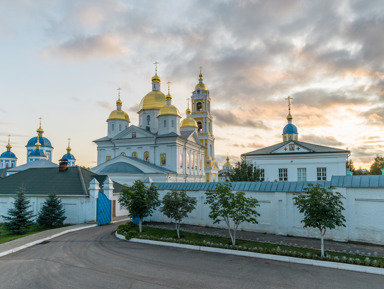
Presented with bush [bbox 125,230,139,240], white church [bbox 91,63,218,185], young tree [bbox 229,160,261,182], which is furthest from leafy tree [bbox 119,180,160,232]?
white church [bbox 91,63,218,185]

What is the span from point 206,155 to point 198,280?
55.9 m

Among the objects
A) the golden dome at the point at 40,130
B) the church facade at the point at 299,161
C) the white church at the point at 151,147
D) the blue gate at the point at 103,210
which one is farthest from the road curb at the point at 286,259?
the golden dome at the point at 40,130

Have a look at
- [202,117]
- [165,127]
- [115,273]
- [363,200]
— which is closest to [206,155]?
[202,117]

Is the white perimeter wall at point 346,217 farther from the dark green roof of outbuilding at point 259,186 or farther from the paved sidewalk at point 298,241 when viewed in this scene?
the paved sidewalk at point 298,241

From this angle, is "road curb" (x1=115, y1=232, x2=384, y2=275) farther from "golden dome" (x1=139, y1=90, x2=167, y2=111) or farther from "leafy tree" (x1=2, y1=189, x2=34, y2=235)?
"golden dome" (x1=139, y1=90, x2=167, y2=111)

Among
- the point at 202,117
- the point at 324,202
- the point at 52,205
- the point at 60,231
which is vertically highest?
the point at 202,117

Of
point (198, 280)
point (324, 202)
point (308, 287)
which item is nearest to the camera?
point (308, 287)

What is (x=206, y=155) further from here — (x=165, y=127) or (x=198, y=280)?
(x=198, y=280)

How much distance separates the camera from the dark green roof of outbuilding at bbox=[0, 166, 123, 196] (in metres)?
22.4

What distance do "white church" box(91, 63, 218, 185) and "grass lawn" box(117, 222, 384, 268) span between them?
70.0ft

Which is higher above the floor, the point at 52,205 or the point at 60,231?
the point at 52,205

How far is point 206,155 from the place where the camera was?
64875mm

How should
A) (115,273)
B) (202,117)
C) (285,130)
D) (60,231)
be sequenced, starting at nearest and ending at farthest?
1. (115,273)
2. (60,231)
3. (285,130)
4. (202,117)

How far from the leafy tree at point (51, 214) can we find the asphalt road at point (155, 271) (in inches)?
287
